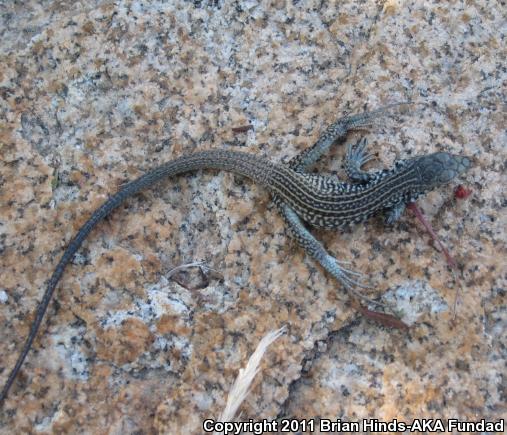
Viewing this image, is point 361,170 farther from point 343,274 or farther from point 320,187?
point 343,274

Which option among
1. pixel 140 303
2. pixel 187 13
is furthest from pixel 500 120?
pixel 140 303

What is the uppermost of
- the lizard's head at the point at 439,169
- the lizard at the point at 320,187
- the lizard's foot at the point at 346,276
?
the lizard's head at the point at 439,169

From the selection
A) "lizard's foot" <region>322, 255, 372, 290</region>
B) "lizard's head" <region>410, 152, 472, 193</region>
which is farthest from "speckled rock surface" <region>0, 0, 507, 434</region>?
"lizard's head" <region>410, 152, 472, 193</region>

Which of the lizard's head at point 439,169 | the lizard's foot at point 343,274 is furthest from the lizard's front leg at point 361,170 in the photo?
the lizard's foot at point 343,274

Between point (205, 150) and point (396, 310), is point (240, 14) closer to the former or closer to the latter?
point (205, 150)

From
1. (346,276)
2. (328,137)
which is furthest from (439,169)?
(346,276)

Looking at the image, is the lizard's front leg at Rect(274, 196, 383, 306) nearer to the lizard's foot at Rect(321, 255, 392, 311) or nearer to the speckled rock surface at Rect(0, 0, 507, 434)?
the lizard's foot at Rect(321, 255, 392, 311)

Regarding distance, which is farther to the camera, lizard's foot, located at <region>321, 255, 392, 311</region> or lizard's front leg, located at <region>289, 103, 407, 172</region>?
lizard's front leg, located at <region>289, 103, 407, 172</region>

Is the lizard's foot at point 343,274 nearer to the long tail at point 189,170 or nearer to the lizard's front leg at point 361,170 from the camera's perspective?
the lizard's front leg at point 361,170
